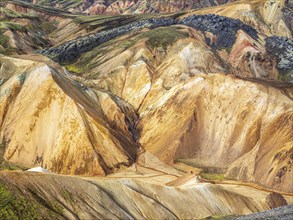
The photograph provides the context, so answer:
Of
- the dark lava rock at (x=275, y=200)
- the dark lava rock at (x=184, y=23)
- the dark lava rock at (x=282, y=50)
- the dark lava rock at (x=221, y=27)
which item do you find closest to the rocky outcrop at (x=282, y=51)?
the dark lava rock at (x=282, y=50)

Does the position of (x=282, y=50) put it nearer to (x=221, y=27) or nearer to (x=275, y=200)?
(x=221, y=27)

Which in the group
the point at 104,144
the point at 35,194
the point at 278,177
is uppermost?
the point at 35,194

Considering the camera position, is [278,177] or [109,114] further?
[109,114]

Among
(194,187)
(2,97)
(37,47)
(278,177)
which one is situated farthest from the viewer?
(37,47)

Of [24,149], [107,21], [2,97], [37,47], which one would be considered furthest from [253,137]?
[107,21]

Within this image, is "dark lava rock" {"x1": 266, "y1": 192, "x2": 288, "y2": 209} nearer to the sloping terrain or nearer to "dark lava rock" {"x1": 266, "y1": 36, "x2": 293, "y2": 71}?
the sloping terrain

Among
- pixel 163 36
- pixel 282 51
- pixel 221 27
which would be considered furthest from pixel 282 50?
pixel 163 36

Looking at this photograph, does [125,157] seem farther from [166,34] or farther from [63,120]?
[166,34]
